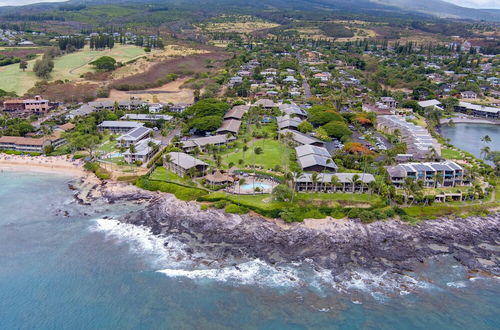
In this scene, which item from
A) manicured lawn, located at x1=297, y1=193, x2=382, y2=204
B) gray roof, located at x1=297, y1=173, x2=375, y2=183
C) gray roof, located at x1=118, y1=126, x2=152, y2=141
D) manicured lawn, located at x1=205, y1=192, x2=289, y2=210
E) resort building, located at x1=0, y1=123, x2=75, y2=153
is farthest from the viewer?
gray roof, located at x1=118, y1=126, x2=152, y2=141

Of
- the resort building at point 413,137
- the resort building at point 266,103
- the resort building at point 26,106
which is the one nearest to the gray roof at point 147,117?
the resort building at point 26,106

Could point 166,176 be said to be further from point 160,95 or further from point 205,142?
point 160,95

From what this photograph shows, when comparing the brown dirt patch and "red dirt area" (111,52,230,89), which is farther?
"red dirt area" (111,52,230,89)

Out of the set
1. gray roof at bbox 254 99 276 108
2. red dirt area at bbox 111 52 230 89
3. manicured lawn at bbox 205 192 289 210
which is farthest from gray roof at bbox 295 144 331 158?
red dirt area at bbox 111 52 230 89

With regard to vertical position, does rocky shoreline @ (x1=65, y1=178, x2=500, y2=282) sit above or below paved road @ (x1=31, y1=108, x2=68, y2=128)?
below

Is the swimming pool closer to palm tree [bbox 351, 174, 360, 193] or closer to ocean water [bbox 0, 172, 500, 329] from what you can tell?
palm tree [bbox 351, 174, 360, 193]

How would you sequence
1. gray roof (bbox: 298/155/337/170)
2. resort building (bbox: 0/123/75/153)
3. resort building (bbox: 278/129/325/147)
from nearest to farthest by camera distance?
gray roof (bbox: 298/155/337/170) < resort building (bbox: 0/123/75/153) < resort building (bbox: 278/129/325/147)

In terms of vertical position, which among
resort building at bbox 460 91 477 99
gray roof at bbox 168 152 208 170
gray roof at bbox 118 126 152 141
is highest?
resort building at bbox 460 91 477 99
